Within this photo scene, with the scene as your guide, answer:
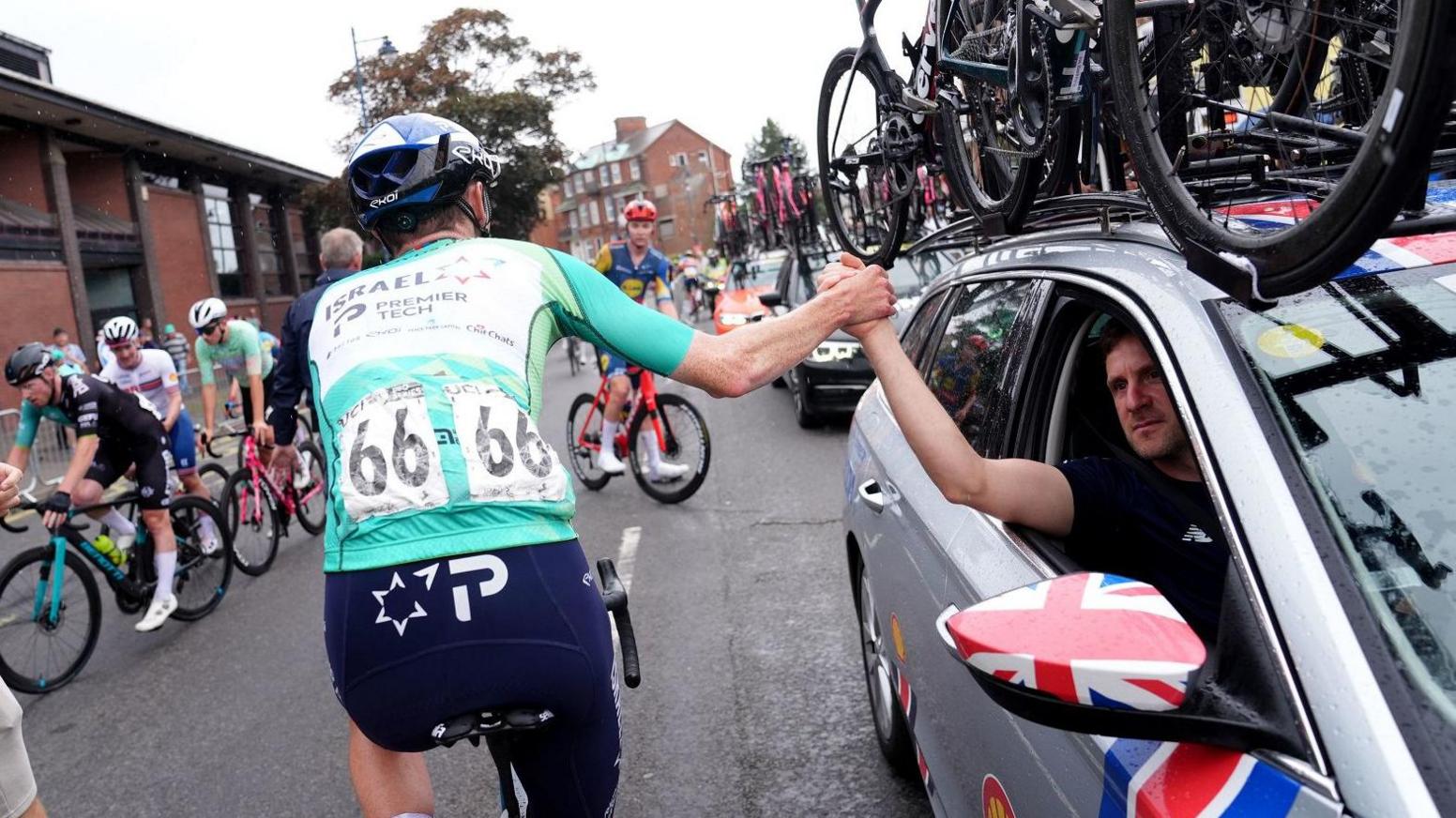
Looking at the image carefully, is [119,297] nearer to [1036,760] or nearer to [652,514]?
[652,514]

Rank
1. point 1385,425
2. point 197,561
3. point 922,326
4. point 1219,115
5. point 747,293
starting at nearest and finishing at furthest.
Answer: point 1385,425, point 1219,115, point 922,326, point 197,561, point 747,293

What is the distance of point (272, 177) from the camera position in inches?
1475

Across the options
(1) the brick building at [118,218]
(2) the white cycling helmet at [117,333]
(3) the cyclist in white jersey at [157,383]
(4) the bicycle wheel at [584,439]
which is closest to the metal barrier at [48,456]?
(3) the cyclist in white jersey at [157,383]

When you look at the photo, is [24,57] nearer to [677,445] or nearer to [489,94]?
[489,94]

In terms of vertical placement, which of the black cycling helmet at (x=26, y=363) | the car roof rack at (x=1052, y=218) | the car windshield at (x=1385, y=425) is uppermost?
the car roof rack at (x=1052, y=218)

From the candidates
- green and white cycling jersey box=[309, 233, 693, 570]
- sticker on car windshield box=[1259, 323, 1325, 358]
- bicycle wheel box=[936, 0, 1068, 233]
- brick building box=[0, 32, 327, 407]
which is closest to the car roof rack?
bicycle wheel box=[936, 0, 1068, 233]

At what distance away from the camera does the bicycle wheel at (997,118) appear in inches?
108

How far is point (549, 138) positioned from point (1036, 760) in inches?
1643

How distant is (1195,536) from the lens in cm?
210

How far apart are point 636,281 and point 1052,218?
19.5 ft

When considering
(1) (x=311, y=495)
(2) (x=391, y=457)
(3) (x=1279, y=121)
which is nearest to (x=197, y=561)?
(1) (x=311, y=495)

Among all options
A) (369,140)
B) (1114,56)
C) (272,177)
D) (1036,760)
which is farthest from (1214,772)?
(272,177)

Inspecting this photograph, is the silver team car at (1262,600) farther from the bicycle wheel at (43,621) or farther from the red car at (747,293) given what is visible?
the red car at (747,293)

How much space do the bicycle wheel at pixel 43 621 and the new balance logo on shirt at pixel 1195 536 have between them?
554cm
